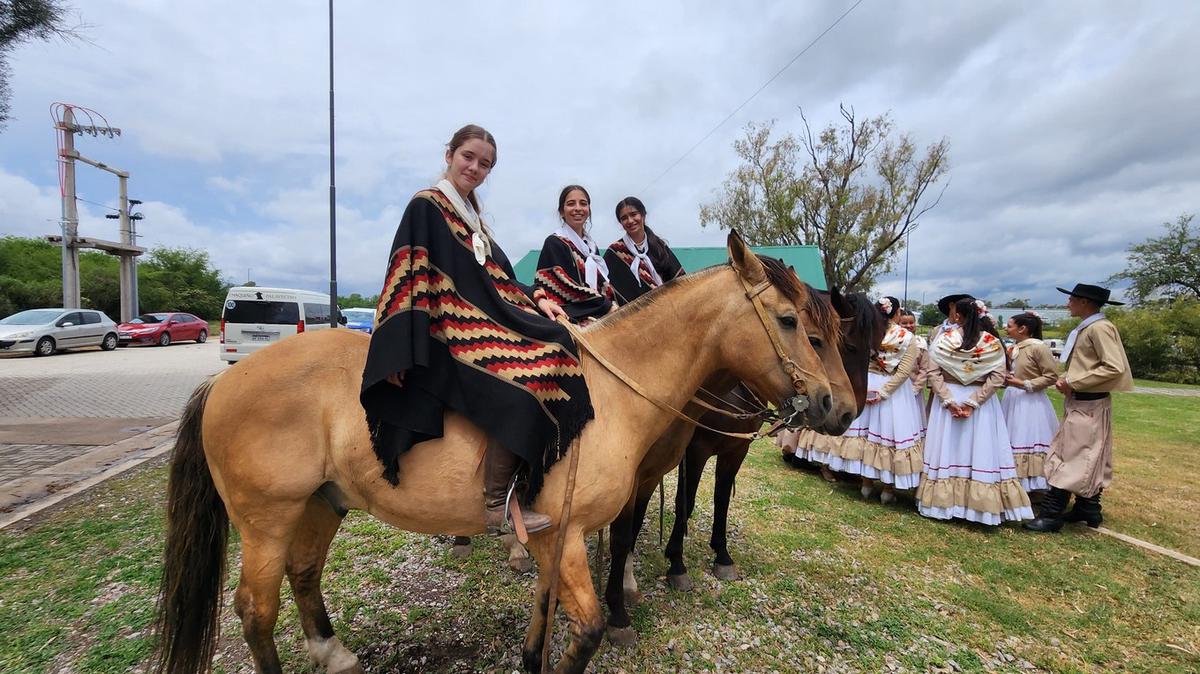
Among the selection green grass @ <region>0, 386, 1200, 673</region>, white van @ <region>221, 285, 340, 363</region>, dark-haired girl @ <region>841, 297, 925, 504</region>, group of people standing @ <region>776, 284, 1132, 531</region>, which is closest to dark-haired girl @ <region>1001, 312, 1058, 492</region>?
group of people standing @ <region>776, 284, 1132, 531</region>

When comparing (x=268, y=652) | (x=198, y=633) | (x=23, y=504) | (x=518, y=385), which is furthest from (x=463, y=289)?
(x=23, y=504)

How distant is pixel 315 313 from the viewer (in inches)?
583

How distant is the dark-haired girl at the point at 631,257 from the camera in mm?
3559

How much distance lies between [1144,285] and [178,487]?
44.2m

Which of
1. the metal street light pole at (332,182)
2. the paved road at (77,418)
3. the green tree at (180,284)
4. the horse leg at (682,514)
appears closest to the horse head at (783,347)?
the horse leg at (682,514)

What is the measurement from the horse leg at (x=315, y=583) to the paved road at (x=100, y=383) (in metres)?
8.43

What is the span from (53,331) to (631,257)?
23.2 m

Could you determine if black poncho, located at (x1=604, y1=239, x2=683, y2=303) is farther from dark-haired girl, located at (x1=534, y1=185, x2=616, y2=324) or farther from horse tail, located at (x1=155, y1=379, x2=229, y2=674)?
horse tail, located at (x1=155, y1=379, x2=229, y2=674)

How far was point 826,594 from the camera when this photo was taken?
3387mm

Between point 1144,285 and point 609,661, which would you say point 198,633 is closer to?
point 609,661

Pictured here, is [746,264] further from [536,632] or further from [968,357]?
[968,357]

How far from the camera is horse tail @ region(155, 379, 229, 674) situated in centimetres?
223

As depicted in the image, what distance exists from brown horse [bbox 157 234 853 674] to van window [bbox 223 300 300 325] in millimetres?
13039

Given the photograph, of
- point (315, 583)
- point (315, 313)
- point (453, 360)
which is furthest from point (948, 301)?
point (315, 313)
